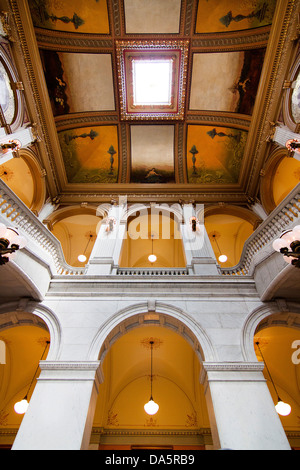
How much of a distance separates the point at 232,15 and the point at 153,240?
29.1 ft

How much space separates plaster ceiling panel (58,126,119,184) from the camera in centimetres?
1111

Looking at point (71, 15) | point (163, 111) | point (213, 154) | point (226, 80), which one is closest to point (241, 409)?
point (213, 154)

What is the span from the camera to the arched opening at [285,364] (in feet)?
25.3

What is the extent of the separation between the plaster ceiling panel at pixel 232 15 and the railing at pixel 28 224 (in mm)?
8755

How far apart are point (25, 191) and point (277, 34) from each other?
408 inches

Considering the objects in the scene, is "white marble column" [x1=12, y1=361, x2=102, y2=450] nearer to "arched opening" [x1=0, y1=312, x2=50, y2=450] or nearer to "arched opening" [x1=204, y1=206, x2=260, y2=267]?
"arched opening" [x1=0, y1=312, x2=50, y2=450]

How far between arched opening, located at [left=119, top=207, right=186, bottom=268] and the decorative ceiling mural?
1257mm

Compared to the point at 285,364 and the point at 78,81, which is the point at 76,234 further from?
the point at 285,364

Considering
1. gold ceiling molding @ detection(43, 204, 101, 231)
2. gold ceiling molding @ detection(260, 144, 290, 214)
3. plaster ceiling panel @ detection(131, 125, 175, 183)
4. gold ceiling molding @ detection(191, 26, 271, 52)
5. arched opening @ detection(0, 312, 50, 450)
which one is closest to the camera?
arched opening @ detection(0, 312, 50, 450)

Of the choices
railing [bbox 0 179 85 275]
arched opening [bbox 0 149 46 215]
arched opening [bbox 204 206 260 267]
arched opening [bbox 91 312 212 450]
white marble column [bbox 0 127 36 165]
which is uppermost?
arched opening [bbox 204 206 260 267]

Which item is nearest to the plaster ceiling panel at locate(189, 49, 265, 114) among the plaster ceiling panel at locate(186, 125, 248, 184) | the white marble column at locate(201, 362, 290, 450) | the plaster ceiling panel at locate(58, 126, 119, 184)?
the plaster ceiling panel at locate(186, 125, 248, 184)
